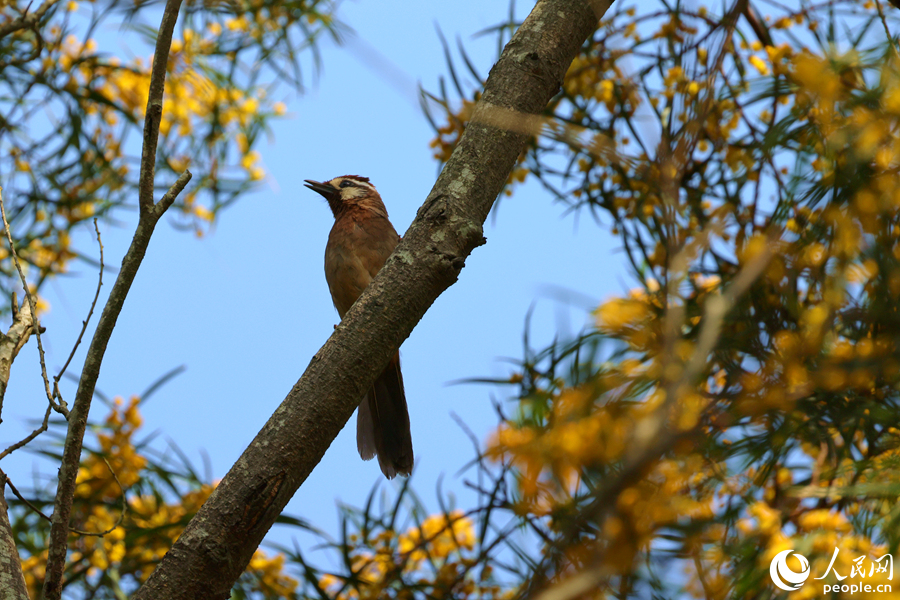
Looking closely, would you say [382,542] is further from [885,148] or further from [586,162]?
[885,148]

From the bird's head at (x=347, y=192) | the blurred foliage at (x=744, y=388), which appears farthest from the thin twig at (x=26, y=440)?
the bird's head at (x=347, y=192)

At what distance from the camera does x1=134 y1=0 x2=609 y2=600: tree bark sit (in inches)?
55.5

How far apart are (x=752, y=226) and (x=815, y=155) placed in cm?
61

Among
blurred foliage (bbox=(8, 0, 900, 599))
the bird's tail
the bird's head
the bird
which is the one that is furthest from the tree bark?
the bird's head

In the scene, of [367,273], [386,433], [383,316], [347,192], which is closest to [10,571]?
[383,316]

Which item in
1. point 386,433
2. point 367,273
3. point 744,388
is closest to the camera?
point 744,388

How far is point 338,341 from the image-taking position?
1.55 meters

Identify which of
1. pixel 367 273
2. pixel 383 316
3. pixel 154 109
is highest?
pixel 367 273

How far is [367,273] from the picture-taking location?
3.42 meters

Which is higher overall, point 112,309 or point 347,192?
point 347,192

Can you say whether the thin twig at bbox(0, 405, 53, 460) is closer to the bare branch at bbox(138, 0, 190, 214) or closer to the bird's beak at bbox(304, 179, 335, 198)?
the bare branch at bbox(138, 0, 190, 214)

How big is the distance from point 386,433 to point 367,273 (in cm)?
74

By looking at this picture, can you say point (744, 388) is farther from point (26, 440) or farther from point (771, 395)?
point (26, 440)

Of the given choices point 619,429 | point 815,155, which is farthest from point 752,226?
point 619,429
